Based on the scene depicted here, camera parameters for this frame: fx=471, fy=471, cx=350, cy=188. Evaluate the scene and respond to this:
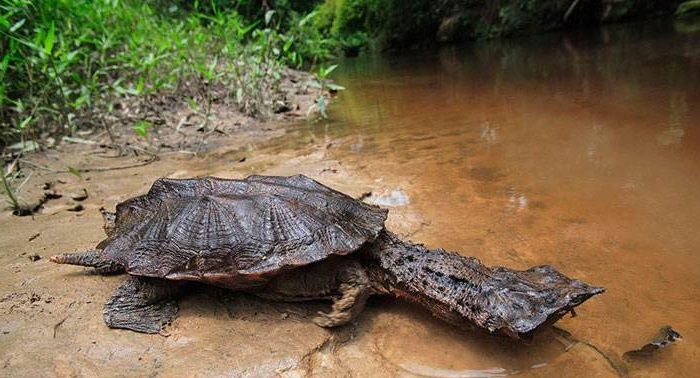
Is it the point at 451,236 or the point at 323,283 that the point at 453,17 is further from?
the point at 323,283

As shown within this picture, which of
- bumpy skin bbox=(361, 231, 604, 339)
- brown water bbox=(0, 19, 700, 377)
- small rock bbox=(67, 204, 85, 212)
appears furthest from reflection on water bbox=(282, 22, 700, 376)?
small rock bbox=(67, 204, 85, 212)

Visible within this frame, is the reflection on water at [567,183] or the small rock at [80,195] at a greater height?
the small rock at [80,195]

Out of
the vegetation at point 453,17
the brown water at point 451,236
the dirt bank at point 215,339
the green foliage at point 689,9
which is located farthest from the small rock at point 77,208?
the green foliage at point 689,9

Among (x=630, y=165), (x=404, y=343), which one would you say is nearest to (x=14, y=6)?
(x=404, y=343)

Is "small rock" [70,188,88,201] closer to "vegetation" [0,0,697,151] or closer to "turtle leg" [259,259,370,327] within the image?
"vegetation" [0,0,697,151]

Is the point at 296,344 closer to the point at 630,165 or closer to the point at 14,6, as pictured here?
the point at 630,165

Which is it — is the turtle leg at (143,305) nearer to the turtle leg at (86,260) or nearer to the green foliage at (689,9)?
the turtle leg at (86,260)
